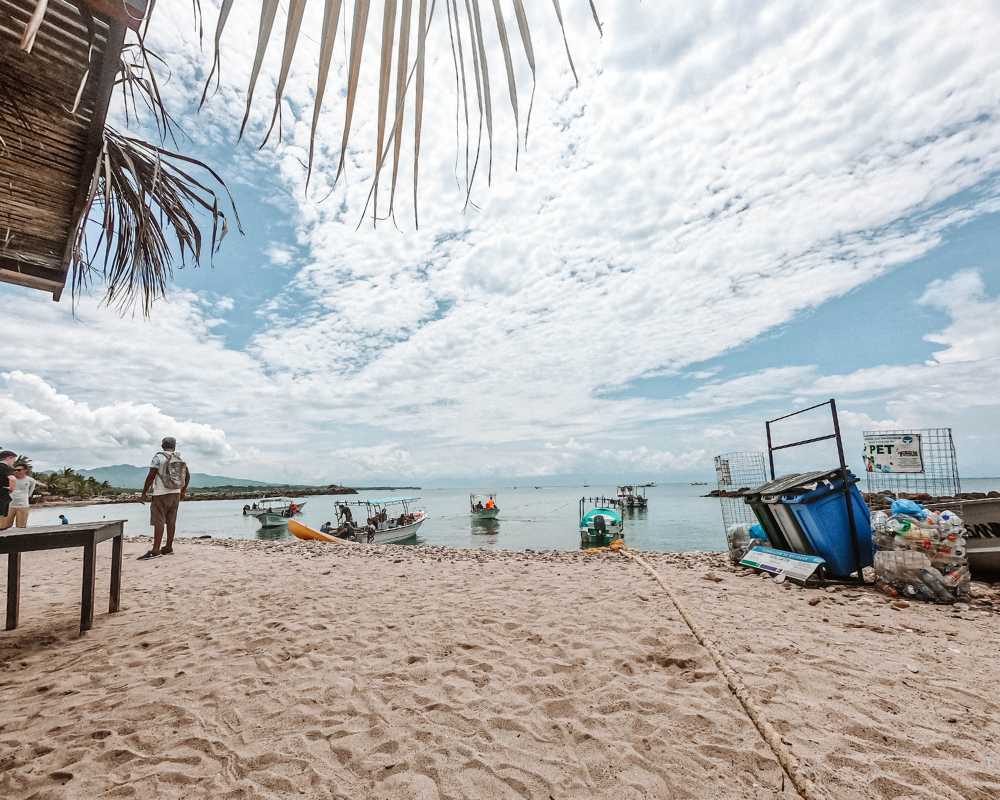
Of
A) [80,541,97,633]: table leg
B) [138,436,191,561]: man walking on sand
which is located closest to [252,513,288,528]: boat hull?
[138,436,191,561]: man walking on sand

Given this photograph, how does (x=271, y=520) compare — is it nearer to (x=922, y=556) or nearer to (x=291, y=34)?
(x=922, y=556)

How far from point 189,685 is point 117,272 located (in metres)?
3.09

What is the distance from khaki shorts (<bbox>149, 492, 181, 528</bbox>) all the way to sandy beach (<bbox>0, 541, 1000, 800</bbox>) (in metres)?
2.82

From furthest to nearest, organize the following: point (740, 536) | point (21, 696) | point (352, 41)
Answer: point (740, 536) → point (21, 696) → point (352, 41)

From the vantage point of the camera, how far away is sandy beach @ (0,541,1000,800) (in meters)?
2.10

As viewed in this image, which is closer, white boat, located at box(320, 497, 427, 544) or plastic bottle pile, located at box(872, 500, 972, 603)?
plastic bottle pile, located at box(872, 500, 972, 603)

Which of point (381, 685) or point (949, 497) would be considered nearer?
point (381, 685)

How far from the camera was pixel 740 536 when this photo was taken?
328 inches

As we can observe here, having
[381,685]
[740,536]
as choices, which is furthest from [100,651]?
[740,536]

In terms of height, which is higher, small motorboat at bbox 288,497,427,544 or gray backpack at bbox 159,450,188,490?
gray backpack at bbox 159,450,188,490

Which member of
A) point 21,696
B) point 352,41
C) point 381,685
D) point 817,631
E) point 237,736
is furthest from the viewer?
point 817,631

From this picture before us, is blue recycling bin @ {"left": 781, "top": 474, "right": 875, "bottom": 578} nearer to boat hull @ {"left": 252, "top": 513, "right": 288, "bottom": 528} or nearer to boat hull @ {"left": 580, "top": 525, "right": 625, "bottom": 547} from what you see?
boat hull @ {"left": 580, "top": 525, "right": 625, "bottom": 547}

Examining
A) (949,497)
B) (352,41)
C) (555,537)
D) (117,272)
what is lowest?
(555,537)

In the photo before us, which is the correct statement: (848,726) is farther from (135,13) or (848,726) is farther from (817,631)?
(135,13)
